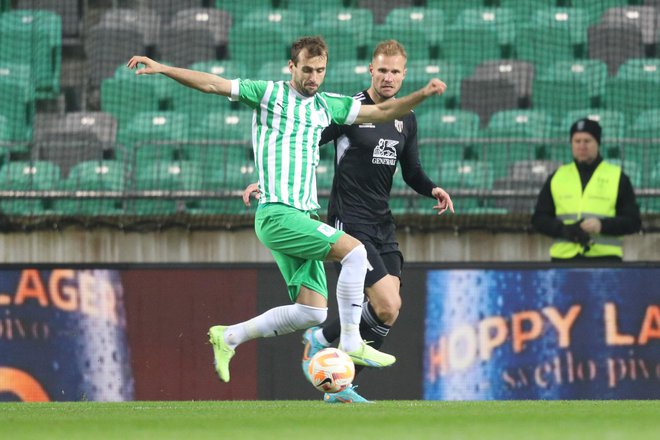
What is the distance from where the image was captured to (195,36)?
12852 mm

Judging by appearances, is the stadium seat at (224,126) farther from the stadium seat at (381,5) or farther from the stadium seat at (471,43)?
the stadium seat at (471,43)

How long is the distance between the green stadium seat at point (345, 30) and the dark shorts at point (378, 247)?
5.67 m

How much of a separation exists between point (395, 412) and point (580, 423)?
966 millimetres

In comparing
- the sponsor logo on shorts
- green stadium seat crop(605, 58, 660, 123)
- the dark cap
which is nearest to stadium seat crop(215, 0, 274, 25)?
green stadium seat crop(605, 58, 660, 123)

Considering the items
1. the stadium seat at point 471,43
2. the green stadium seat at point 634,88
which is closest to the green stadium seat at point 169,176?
the stadium seat at point 471,43

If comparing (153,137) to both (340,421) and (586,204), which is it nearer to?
(586,204)

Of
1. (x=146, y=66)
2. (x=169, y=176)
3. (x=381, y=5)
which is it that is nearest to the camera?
(x=146, y=66)

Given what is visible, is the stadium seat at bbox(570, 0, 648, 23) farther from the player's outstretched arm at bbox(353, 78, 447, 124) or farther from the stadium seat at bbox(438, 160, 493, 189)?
the player's outstretched arm at bbox(353, 78, 447, 124)

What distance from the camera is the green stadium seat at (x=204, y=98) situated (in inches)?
472

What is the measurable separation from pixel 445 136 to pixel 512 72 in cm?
130

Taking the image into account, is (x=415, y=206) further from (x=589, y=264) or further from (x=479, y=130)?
(x=589, y=264)

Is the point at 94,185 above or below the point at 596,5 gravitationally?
below

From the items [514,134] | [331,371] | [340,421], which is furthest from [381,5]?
[340,421]

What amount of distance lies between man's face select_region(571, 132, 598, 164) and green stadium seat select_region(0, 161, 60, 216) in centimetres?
441
